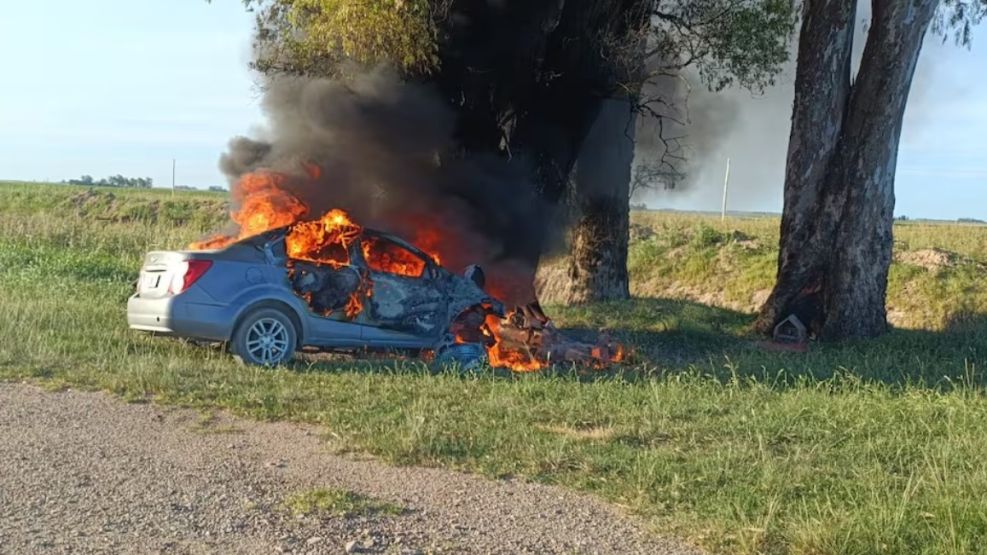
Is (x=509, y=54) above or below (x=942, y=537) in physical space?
above

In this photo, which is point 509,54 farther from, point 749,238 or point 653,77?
point 749,238

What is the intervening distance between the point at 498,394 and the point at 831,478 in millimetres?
3194

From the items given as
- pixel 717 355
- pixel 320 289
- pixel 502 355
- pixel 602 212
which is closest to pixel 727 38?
pixel 602 212

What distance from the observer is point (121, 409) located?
7875 mm

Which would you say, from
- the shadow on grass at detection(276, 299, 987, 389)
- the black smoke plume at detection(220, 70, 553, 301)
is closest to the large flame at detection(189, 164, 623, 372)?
the shadow on grass at detection(276, 299, 987, 389)

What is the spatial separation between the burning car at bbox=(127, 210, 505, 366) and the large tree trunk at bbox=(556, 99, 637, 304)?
18.3 ft

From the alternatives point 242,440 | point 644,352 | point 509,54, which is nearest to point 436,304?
point 644,352

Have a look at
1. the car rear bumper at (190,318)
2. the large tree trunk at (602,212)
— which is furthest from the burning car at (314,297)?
the large tree trunk at (602,212)

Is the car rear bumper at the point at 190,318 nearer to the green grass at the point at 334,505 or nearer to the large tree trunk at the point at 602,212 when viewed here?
the green grass at the point at 334,505

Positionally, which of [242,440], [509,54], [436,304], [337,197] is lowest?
[242,440]

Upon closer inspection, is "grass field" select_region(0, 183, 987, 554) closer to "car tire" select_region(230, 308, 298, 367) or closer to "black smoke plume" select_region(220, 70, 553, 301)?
"car tire" select_region(230, 308, 298, 367)

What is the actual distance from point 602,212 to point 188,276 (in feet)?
29.5

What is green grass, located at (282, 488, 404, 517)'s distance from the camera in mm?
5395

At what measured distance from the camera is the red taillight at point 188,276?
977cm
